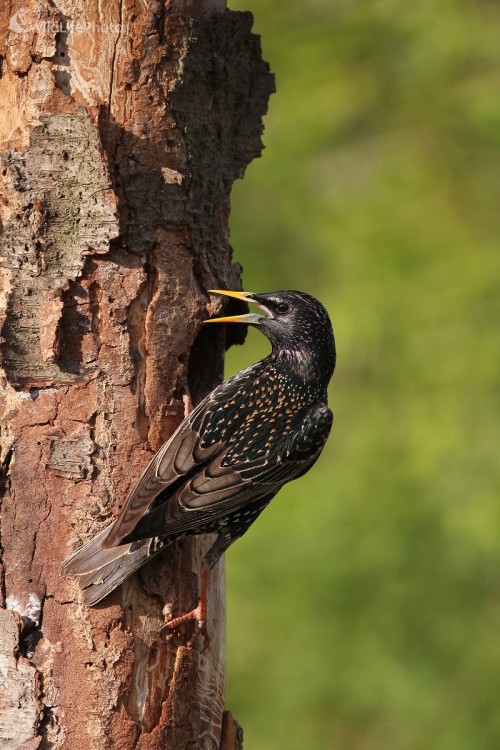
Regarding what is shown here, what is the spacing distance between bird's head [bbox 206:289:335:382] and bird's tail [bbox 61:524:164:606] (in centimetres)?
114

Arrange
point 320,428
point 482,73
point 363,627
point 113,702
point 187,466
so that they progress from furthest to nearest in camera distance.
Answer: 1. point 482,73
2. point 363,627
3. point 320,428
4. point 187,466
5. point 113,702

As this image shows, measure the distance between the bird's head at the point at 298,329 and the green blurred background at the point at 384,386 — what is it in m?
2.62

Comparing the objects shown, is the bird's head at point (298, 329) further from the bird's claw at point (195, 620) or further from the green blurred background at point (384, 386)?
the green blurred background at point (384, 386)

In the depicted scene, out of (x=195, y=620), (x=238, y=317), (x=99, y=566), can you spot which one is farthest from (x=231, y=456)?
(x=99, y=566)

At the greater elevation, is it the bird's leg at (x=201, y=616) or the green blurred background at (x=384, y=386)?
the green blurred background at (x=384, y=386)

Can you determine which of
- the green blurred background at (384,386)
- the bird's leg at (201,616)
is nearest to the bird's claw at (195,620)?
the bird's leg at (201,616)

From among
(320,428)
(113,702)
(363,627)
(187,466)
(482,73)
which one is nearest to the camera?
(113,702)

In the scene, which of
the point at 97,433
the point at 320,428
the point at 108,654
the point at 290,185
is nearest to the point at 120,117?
the point at 97,433

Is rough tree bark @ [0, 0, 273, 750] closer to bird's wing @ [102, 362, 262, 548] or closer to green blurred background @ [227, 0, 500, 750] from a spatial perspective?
bird's wing @ [102, 362, 262, 548]

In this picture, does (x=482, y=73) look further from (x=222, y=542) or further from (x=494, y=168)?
(x=222, y=542)

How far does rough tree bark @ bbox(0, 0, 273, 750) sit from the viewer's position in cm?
393

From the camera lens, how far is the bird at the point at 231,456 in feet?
12.9

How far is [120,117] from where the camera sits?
414 cm

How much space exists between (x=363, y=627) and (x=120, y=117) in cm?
411
